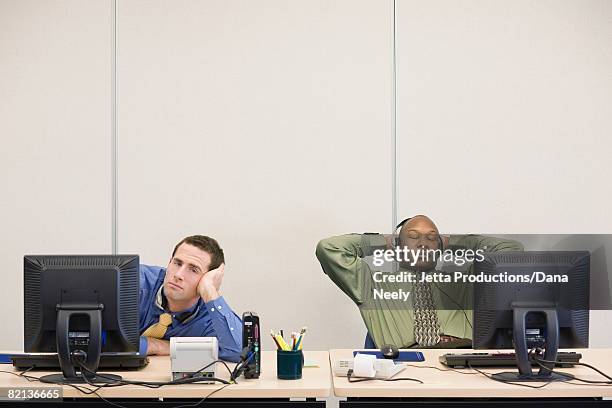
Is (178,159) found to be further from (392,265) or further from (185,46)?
(392,265)

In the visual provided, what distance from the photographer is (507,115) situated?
4773 millimetres

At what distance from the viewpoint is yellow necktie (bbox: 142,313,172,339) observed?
3346 mm

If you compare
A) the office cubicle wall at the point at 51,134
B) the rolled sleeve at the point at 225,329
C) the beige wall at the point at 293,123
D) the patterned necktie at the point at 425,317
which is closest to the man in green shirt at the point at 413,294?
the patterned necktie at the point at 425,317

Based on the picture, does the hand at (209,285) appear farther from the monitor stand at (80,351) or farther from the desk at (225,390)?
the monitor stand at (80,351)

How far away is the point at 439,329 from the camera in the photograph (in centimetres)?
382

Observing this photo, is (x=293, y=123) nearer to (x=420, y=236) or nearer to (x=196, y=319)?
(x=420, y=236)

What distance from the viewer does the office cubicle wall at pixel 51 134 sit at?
15.6 ft

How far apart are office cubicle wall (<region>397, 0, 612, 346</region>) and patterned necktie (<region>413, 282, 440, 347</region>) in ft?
3.01

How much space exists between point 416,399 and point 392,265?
4.14ft

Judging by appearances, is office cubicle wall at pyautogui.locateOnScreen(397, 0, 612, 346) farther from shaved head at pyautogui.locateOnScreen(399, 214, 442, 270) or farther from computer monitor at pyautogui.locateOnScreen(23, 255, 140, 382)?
computer monitor at pyautogui.locateOnScreen(23, 255, 140, 382)

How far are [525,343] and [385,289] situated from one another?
1260 mm

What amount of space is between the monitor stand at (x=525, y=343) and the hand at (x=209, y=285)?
118 cm

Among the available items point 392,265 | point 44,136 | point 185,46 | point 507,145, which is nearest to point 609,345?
point 507,145

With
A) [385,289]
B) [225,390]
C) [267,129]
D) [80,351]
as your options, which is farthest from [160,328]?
[267,129]
